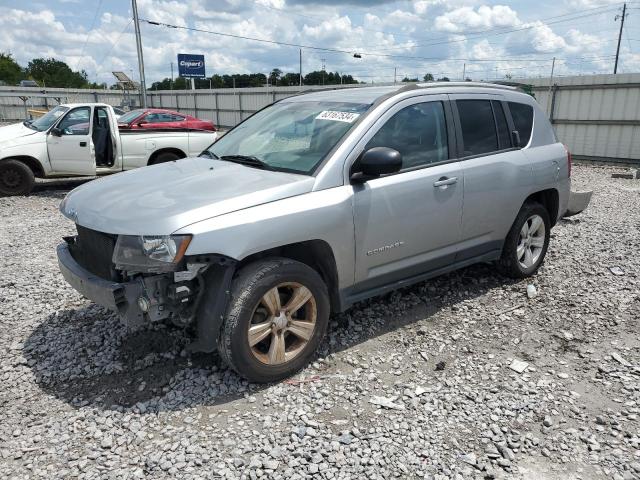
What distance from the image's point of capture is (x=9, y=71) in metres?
83.5

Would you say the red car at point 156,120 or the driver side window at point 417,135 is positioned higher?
the driver side window at point 417,135

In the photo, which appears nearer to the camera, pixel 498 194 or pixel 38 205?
pixel 498 194

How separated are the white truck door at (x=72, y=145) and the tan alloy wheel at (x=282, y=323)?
8.24m

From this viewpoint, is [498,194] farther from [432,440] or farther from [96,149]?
[96,149]

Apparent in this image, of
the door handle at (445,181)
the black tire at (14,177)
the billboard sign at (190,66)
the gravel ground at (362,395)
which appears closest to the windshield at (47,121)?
the black tire at (14,177)

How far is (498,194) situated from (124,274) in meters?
3.20

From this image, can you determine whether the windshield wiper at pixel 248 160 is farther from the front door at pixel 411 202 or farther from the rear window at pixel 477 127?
the rear window at pixel 477 127

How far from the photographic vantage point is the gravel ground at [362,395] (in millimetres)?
2680

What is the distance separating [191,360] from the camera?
3650 mm

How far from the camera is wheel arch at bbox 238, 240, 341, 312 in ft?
11.2

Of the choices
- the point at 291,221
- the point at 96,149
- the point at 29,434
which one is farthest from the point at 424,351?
the point at 96,149

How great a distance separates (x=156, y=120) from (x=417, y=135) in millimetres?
11598

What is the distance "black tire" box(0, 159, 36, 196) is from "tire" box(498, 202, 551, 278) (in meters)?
8.88

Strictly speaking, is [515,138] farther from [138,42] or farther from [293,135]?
[138,42]
